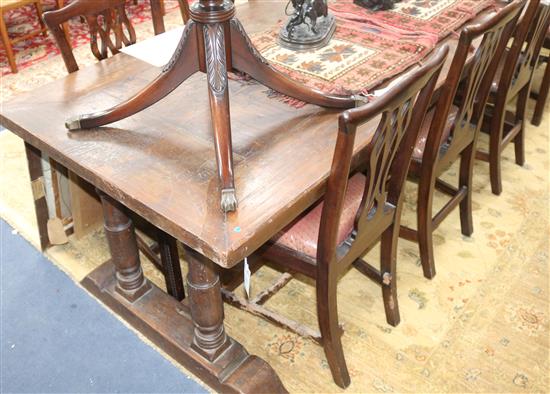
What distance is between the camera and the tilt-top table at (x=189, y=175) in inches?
53.6

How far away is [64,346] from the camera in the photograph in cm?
200

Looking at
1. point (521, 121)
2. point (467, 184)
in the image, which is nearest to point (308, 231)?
point (467, 184)

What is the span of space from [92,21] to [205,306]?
3.34ft

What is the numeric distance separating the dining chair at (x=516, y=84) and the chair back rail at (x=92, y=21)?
1367mm

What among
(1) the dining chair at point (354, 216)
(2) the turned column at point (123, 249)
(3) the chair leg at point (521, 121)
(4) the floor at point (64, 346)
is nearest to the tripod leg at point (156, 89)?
(2) the turned column at point (123, 249)

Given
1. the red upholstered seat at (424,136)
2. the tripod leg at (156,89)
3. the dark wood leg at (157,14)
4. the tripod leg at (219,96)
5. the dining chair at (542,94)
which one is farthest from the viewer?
the dining chair at (542,94)

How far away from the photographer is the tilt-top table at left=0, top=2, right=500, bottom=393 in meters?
1.36

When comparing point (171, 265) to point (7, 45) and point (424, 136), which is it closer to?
point (424, 136)

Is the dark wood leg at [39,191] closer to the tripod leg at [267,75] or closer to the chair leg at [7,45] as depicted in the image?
the tripod leg at [267,75]

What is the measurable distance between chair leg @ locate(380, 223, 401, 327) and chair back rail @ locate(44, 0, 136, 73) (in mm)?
1139

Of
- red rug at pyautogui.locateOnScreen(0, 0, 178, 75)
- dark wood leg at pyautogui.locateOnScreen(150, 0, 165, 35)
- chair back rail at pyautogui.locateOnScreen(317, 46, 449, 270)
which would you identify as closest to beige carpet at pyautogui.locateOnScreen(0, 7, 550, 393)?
chair back rail at pyautogui.locateOnScreen(317, 46, 449, 270)

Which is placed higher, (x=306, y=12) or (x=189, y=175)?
(x=306, y=12)

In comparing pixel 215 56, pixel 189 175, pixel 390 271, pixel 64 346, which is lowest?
pixel 64 346

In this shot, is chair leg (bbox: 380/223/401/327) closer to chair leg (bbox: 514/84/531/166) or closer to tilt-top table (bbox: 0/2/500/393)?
tilt-top table (bbox: 0/2/500/393)
